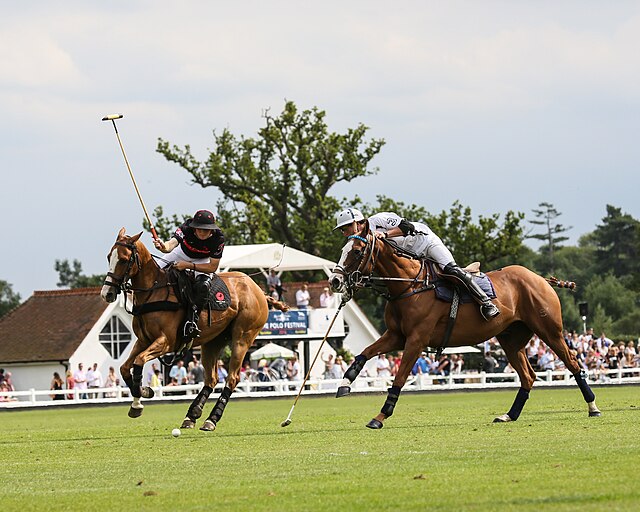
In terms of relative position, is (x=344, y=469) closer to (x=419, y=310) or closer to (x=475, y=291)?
(x=419, y=310)

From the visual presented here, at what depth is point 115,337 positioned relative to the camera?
57.8m

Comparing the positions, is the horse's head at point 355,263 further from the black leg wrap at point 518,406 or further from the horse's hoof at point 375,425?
the black leg wrap at point 518,406

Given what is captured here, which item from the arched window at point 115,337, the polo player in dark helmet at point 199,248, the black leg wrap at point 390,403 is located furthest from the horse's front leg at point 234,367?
the arched window at point 115,337

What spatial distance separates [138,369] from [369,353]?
286 cm

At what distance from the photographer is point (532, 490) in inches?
343

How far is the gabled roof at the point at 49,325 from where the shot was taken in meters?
56.9

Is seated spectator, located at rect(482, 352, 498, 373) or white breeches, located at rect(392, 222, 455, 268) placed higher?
white breeches, located at rect(392, 222, 455, 268)

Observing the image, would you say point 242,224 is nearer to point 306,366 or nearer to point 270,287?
point 306,366

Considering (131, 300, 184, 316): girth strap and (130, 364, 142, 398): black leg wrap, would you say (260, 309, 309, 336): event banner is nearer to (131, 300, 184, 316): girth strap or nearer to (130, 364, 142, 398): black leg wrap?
(131, 300, 184, 316): girth strap

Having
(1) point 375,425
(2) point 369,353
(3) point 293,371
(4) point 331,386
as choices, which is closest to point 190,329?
(2) point 369,353

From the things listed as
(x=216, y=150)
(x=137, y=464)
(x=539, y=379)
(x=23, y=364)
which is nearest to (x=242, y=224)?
(x=216, y=150)

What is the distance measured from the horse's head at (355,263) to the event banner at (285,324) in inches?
1286

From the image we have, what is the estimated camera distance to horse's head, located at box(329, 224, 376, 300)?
15.3 metres

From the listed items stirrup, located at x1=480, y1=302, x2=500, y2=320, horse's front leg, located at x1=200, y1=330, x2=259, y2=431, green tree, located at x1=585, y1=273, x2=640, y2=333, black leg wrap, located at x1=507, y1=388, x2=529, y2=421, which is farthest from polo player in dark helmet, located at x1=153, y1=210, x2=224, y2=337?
green tree, located at x1=585, y1=273, x2=640, y2=333
